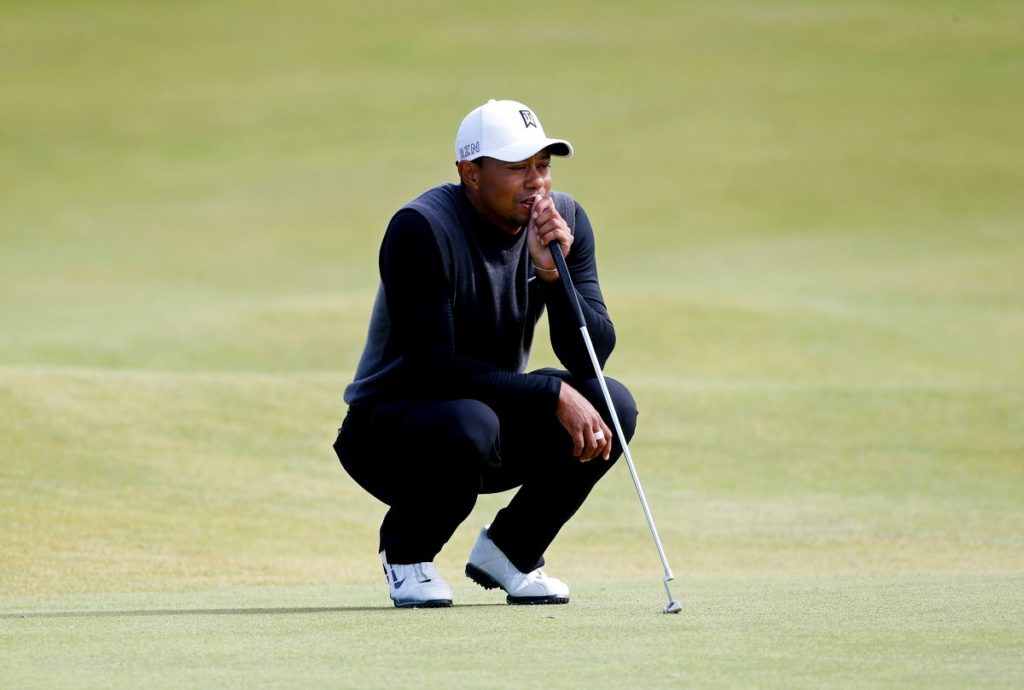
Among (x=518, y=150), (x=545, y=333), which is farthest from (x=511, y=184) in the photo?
(x=545, y=333)

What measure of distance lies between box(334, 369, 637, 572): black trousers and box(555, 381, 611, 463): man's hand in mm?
85

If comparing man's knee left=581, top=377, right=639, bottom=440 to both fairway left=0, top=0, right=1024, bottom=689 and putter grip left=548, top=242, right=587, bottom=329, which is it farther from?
fairway left=0, top=0, right=1024, bottom=689

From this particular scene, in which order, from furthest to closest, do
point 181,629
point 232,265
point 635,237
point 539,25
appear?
point 539,25 → point 635,237 → point 232,265 → point 181,629

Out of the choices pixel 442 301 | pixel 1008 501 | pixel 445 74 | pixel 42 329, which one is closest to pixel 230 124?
pixel 445 74

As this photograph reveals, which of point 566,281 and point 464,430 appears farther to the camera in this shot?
point 566,281

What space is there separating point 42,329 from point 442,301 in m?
12.5

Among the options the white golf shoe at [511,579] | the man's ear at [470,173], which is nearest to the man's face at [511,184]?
the man's ear at [470,173]

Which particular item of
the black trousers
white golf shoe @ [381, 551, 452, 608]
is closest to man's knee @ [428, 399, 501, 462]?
the black trousers

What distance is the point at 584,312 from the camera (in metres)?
4.29

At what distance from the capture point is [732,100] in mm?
31891

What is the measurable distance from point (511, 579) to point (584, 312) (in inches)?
30.1

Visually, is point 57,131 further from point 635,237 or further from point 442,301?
point 442,301

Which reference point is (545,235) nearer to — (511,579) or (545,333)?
(511,579)

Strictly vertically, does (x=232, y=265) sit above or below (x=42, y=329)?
below
